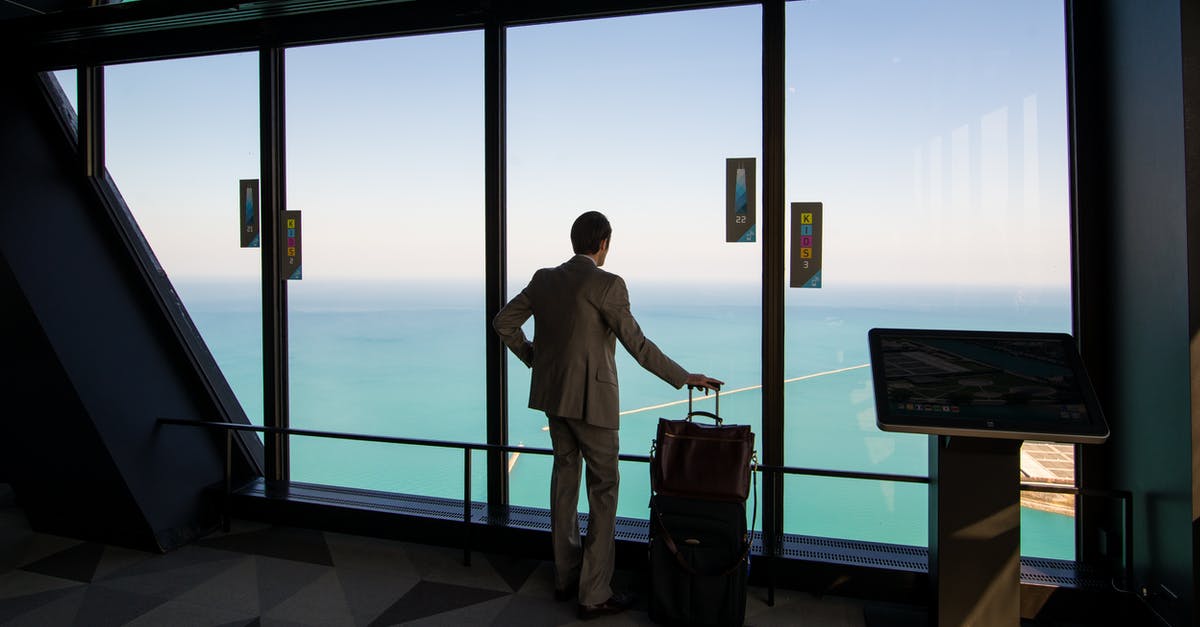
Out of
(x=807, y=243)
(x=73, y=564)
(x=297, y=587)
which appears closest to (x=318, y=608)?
(x=297, y=587)

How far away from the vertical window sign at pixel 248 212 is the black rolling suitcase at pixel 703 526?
2.86 meters

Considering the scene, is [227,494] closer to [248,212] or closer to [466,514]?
[466,514]

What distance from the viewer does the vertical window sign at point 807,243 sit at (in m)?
3.20

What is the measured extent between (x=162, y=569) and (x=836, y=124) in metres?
3.87

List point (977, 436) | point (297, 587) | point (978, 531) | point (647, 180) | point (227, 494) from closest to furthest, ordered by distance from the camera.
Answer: point (977, 436)
point (978, 531)
point (297, 587)
point (647, 180)
point (227, 494)

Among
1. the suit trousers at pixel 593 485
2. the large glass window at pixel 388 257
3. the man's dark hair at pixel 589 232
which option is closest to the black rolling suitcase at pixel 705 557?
the suit trousers at pixel 593 485

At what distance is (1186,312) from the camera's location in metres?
2.36

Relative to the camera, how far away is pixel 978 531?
2.17 meters

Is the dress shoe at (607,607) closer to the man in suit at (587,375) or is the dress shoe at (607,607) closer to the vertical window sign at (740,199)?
the man in suit at (587,375)

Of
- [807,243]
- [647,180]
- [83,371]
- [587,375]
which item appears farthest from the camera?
[83,371]

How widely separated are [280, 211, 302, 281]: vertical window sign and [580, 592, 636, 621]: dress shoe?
2531 mm

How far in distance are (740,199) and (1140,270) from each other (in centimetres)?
160

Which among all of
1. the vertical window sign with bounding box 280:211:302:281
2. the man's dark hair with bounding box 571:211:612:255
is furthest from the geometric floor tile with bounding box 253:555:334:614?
the man's dark hair with bounding box 571:211:612:255

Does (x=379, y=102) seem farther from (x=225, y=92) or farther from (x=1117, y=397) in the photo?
(x=1117, y=397)
